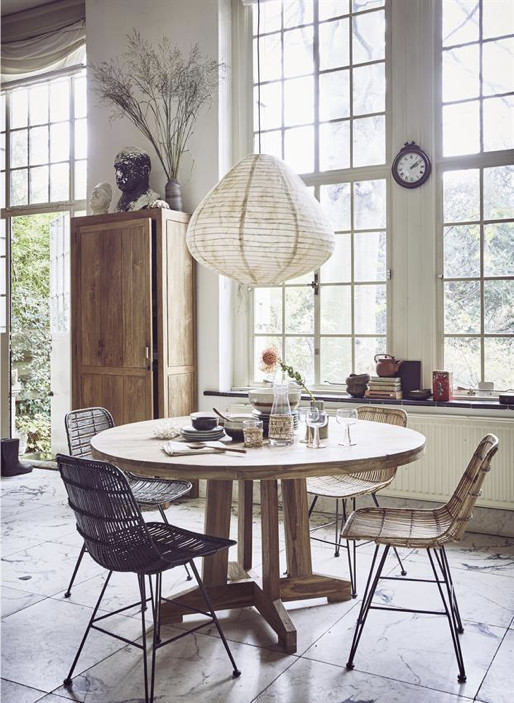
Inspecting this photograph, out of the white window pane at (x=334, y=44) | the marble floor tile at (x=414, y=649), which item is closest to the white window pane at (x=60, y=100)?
the white window pane at (x=334, y=44)

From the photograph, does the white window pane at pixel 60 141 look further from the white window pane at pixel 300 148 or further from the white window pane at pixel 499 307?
the white window pane at pixel 499 307

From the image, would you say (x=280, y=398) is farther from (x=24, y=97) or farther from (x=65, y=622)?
(x=24, y=97)

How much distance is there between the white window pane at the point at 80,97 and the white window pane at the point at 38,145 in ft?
1.33

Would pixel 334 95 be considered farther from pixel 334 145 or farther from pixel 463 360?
pixel 463 360

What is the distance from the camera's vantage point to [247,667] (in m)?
2.69

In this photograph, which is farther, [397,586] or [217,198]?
[397,586]

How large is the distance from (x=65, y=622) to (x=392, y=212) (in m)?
3.27

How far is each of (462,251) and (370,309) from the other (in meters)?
0.73

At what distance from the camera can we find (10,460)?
6.07 meters

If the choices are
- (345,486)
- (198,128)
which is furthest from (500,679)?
(198,128)

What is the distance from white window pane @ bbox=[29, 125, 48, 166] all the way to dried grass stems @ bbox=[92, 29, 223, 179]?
40.0 inches

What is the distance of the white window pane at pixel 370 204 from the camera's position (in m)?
4.89

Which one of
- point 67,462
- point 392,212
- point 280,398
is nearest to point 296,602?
point 280,398

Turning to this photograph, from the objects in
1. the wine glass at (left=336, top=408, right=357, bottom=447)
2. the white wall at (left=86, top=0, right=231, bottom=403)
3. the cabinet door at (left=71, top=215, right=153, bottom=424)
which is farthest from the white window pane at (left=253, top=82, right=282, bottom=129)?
the wine glass at (left=336, top=408, right=357, bottom=447)
